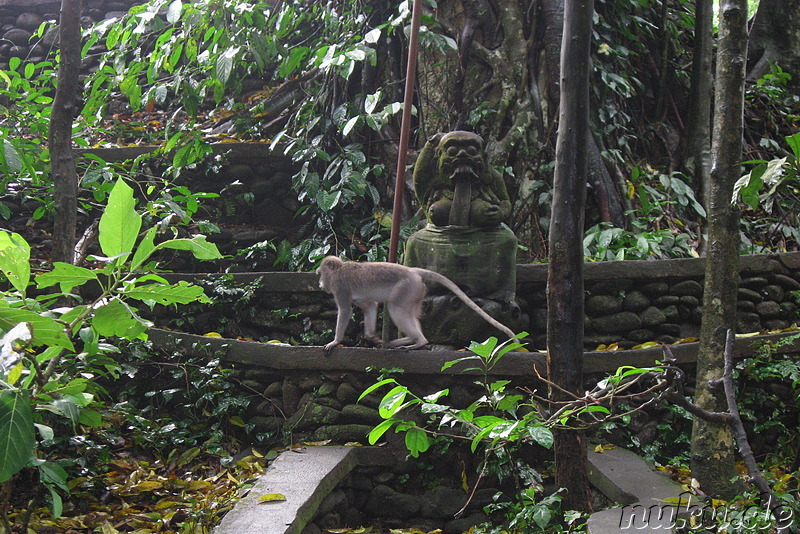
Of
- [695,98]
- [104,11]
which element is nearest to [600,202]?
[695,98]

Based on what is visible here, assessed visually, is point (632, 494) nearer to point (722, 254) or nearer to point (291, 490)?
point (722, 254)

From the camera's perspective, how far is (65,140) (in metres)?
4.23

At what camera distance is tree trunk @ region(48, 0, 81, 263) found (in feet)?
13.5

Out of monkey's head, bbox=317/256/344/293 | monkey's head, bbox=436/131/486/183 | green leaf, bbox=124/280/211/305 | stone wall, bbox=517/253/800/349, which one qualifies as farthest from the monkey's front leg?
green leaf, bbox=124/280/211/305

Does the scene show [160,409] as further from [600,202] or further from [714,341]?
[600,202]

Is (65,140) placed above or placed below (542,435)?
above

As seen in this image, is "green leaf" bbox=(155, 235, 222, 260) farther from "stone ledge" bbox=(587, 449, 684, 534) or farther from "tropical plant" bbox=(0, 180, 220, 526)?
"stone ledge" bbox=(587, 449, 684, 534)

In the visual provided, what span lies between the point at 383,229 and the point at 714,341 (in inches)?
165

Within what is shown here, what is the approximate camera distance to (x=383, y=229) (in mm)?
7410

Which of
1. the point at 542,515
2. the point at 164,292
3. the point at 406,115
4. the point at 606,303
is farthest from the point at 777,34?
the point at 164,292

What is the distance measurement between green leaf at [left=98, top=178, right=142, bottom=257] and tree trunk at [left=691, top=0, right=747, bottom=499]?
287 centimetres

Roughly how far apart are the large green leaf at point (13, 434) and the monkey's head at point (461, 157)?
12.3 ft

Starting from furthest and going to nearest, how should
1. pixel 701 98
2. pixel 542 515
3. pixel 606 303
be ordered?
pixel 701 98 < pixel 606 303 < pixel 542 515

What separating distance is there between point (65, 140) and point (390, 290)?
2230 millimetres
